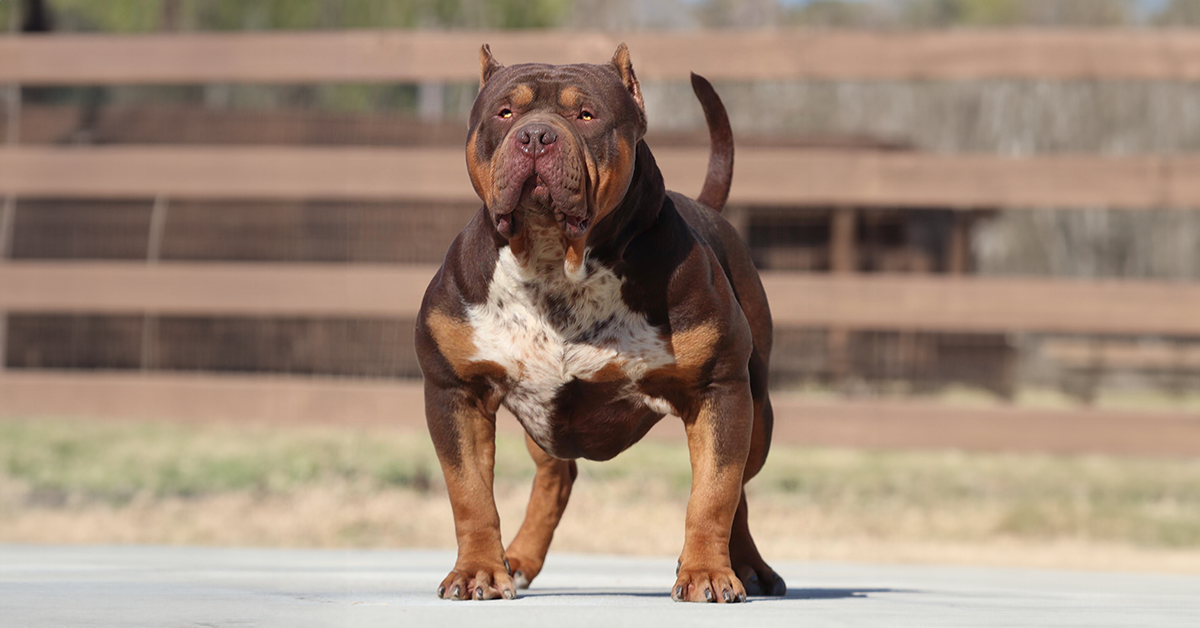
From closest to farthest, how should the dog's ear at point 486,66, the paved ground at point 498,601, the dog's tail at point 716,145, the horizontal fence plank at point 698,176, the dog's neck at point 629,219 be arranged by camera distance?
the paved ground at point 498,601
the dog's neck at point 629,219
the dog's ear at point 486,66
the dog's tail at point 716,145
the horizontal fence plank at point 698,176

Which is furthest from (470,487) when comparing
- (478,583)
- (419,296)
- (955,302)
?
(955,302)

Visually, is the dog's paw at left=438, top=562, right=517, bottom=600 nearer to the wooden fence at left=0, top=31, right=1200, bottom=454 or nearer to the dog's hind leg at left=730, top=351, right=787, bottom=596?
the dog's hind leg at left=730, top=351, right=787, bottom=596

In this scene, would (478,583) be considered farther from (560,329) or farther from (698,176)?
(698,176)

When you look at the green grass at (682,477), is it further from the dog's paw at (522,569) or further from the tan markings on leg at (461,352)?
the tan markings on leg at (461,352)

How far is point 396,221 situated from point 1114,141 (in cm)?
780

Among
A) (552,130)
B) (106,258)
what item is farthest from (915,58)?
(552,130)

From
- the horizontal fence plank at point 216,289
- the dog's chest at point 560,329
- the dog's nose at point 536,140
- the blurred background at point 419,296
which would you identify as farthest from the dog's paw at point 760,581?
the horizontal fence plank at point 216,289

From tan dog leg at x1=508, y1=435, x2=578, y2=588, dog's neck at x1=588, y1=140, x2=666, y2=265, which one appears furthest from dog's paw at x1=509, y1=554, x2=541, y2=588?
dog's neck at x1=588, y1=140, x2=666, y2=265

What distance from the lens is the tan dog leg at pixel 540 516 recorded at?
3.52 meters

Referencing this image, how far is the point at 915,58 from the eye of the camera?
24.3 feet

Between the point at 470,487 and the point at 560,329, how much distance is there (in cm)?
37

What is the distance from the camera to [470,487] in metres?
2.93

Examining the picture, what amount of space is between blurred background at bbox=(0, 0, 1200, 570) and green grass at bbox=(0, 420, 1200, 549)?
0.08 ft

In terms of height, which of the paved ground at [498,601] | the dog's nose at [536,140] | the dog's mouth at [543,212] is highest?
the dog's nose at [536,140]
